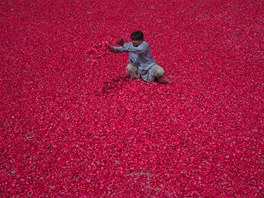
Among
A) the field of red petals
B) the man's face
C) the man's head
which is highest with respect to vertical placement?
the man's head

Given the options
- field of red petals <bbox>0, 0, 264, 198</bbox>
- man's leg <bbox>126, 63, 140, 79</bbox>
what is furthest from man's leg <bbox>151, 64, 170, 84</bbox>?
man's leg <bbox>126, 63, 140, 79</bbox>

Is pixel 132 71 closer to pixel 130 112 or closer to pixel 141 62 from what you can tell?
pixel 141 62

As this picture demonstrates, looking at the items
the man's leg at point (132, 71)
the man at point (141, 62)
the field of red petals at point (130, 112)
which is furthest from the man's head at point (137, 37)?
the man's leg at point (132, 71)

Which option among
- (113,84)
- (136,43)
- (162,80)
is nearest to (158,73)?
(162,80)

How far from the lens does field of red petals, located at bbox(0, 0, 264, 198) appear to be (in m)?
4.22

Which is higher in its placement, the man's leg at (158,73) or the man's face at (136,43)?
the man's face at (136,43)

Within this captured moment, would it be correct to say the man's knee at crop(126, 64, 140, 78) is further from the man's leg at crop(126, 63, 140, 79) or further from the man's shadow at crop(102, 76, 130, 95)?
the man's shadow at crop(102, 76, 130, 95)

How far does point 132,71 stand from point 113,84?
0.57 m

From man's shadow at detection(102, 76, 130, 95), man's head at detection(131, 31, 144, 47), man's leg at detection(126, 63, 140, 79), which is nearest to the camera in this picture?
man's head at detection(131, 31, 144, 47)

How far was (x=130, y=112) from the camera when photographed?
5309 millimetres

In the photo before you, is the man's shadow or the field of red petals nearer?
the field of red petals

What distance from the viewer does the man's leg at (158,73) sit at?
554cm

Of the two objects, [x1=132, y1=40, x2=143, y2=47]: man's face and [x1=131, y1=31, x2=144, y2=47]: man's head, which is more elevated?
[x1=131, y1=31, x2=144, y2=47]: man's head

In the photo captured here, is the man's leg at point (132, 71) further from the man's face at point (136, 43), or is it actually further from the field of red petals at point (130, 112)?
the man's face at point (136, 43)
